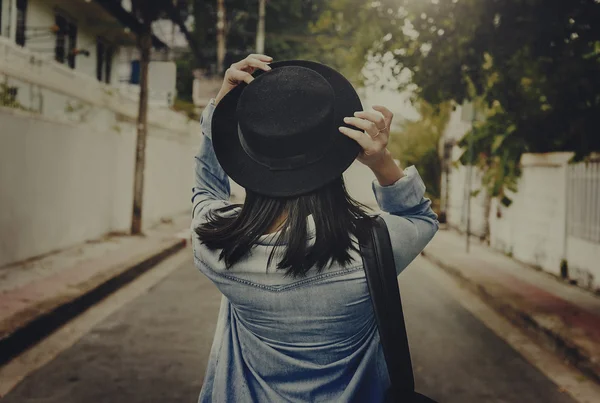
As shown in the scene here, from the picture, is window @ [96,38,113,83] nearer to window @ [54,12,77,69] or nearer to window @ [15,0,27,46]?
window @ [54,12,77,69]

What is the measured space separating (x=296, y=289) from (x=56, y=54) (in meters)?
21.3

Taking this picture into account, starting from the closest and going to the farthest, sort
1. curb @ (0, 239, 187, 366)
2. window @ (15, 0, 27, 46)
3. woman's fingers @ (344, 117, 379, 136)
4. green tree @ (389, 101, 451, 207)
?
woman's fingers @ (344, 117, 379, 136)
curb @ (0, 239, 187, 366)
window @ (15, 0, 27, 46)
green tree @ (389, 101, 451, 207)

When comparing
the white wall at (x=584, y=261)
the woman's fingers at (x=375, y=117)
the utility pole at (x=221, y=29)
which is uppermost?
the utility pole at (x=221, y=29)

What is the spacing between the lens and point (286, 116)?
1.51 m

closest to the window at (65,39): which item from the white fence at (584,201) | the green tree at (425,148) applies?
the green tree at (425,148)

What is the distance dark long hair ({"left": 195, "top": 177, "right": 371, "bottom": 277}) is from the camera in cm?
148

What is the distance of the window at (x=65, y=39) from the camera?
20828 millimetres

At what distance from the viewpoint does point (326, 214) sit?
1506mm

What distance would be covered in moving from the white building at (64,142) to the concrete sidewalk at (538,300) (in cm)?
673

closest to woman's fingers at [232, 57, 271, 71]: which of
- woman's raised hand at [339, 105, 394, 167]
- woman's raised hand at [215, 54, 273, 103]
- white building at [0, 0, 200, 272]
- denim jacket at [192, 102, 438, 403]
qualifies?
woman's raised hand at [215, 54, 273, 103]

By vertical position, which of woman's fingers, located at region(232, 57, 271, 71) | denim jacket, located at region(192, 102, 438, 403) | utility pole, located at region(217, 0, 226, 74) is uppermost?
utility pole, located at region(217, 0, 226, 74)

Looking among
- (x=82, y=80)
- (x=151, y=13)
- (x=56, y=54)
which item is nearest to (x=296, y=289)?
(x=82, y=80)

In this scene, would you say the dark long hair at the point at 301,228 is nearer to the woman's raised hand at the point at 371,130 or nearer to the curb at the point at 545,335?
the woman's raised hand at the point at 371,130

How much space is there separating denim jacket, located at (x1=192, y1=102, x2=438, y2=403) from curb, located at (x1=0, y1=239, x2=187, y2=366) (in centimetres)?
450
